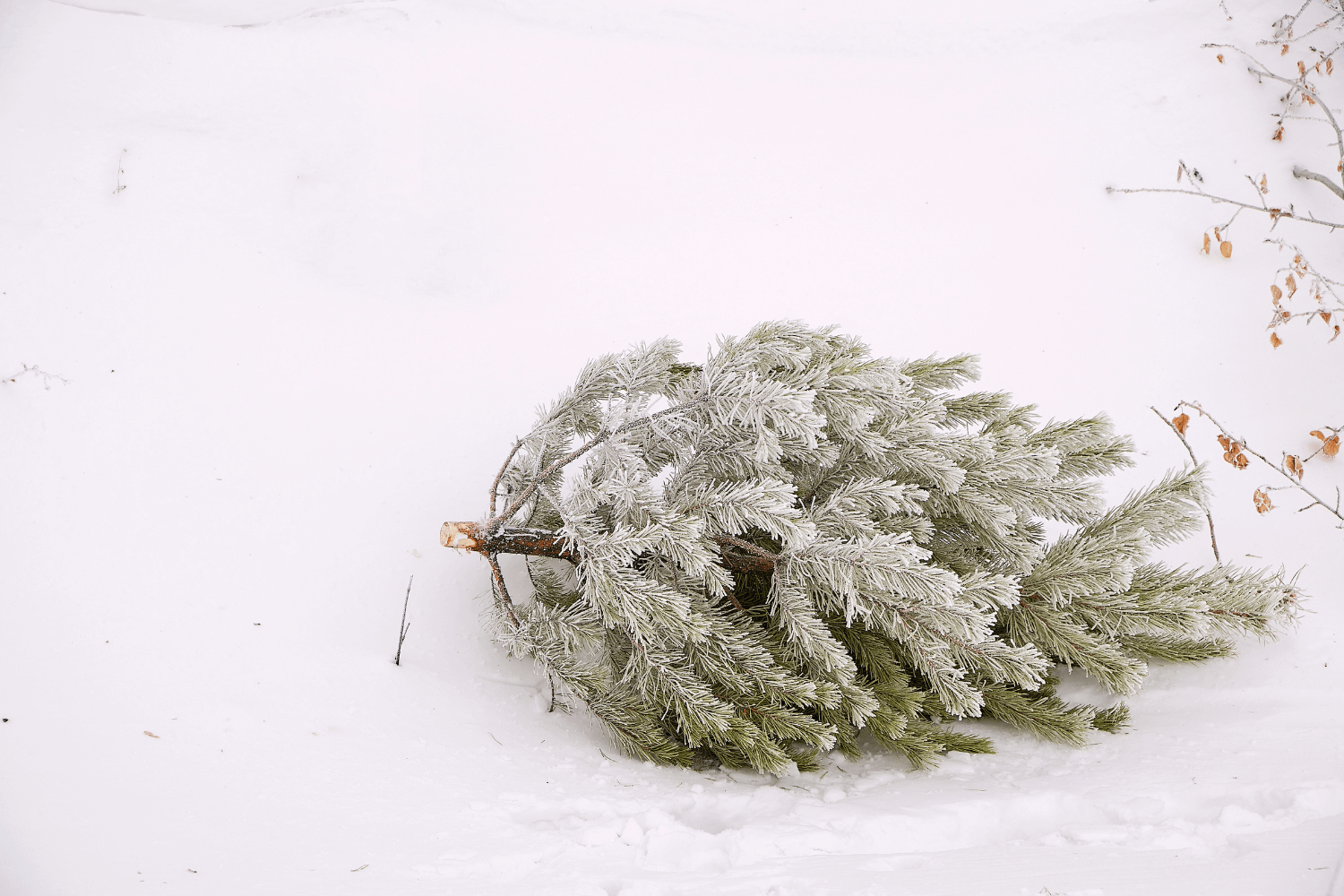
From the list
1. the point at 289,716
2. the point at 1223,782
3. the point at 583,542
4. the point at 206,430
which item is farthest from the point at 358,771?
the point at 1223,782

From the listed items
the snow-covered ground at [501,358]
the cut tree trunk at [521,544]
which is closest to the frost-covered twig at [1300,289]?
the snow-covered ground at [501,358]

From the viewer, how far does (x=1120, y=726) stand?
1677mm

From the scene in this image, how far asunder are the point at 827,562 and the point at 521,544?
0.63 metres

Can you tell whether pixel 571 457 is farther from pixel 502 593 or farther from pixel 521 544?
pixel 502 593

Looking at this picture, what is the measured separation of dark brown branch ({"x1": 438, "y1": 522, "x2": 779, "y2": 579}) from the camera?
160 cm

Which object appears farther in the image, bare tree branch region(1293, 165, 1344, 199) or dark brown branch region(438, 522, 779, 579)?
bare tree branch region(1293, 165, 1344, 199)

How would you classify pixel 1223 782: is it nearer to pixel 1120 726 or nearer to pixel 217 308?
pixel 1120 726

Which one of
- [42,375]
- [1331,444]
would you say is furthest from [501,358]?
[1331,444]

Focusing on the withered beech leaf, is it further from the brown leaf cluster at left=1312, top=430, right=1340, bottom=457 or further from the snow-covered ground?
the brown leaf cluster at left=1312, top=430, right=1340, bottom=457

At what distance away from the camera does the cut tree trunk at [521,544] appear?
5.26ft

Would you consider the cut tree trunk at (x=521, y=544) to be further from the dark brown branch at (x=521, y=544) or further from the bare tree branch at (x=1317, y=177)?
the bare tree branch at (x=1317, y=177)

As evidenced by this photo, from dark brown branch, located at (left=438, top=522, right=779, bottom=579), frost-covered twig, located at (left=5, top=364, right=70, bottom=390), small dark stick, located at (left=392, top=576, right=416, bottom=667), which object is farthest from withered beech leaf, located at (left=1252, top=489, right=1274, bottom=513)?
frost-covered twig, located at (left=5, top=364, right=70, bottom=390)

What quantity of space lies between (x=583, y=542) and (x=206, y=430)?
1.03 metres

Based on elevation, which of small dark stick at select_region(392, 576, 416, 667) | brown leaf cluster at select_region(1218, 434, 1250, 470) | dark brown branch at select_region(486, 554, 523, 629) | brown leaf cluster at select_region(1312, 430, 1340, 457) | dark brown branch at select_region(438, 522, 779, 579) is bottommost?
small dark stick at select_region(392, 576, 416, 667)
